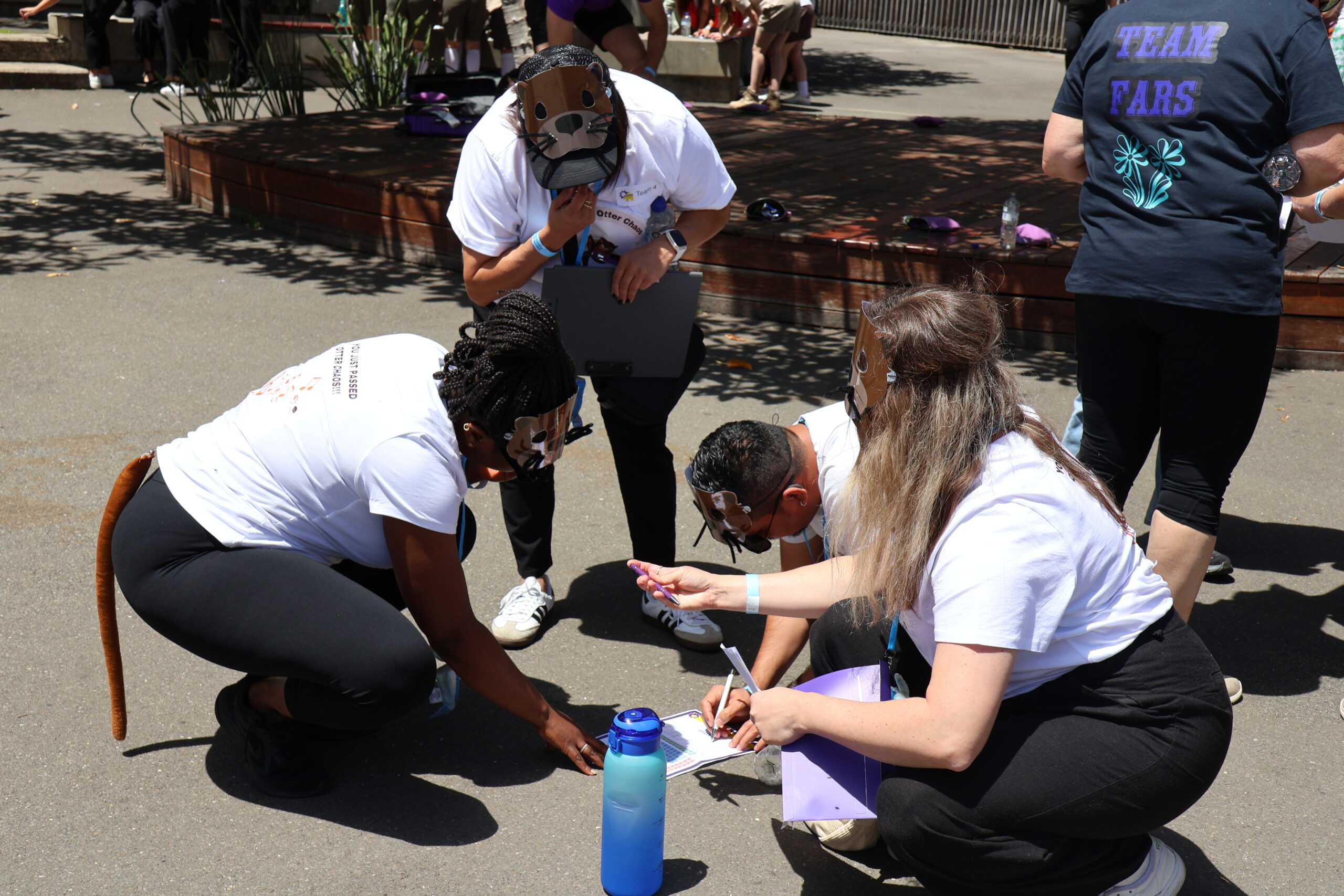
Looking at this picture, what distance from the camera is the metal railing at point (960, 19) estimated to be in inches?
894

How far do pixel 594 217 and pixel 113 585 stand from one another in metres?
1.50

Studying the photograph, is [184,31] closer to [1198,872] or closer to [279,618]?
[279,618]

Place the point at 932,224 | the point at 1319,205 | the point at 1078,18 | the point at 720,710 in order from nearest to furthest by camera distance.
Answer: the point at 720,710 < the point at 1319,205 < the point at 932,224 < the point at 1078,18

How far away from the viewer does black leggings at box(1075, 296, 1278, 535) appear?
3.00m

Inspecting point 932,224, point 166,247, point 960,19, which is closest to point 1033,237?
point 932,224

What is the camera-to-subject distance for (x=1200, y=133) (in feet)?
9.67

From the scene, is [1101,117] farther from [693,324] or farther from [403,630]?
[403,630]

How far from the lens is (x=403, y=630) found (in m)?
2.65

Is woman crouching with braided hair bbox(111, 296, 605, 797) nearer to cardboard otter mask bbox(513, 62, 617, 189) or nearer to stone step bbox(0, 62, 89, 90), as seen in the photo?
cardboard otter mask bbox(513, 62, 617, 189)

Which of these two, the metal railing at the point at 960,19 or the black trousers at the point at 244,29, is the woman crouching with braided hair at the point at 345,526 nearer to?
the black trousers at the point at 244,29

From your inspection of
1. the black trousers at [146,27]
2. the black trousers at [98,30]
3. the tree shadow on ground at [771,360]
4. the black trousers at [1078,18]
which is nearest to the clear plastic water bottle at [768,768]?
the tree shadow on ground at [771,360]

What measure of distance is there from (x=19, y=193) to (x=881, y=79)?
11744mm

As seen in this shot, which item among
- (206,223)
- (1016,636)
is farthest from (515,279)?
(206,223)

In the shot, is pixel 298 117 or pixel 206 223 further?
pixel 298 117
